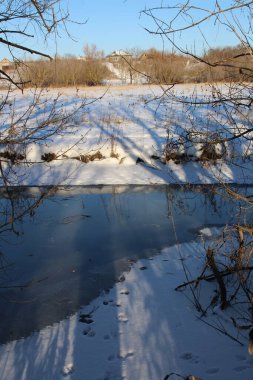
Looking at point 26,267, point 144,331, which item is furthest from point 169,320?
point 26,267

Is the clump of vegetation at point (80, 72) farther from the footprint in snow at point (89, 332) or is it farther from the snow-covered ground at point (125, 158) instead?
the footprint in snow at point (89, 332)

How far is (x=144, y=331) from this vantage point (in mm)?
3445

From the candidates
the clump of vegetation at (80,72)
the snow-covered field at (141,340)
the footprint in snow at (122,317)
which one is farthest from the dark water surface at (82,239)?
the clump of vegetation at (80,72)

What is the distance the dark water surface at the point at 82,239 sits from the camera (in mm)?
4035

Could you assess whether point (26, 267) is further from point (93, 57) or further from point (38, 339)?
point (93, 57)

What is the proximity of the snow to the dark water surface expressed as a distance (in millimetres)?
257

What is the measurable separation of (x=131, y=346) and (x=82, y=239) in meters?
2.55

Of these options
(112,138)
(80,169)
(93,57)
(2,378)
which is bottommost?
(2,378)

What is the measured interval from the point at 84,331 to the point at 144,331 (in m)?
0.51

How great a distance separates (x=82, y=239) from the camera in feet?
18.5

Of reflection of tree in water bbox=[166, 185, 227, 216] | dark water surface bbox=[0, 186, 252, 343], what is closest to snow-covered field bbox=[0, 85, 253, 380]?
dark water surface bbox=[0, 186, 252, 343]

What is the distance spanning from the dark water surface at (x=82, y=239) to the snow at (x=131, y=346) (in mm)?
257

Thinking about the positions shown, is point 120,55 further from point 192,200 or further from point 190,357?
point 192,200

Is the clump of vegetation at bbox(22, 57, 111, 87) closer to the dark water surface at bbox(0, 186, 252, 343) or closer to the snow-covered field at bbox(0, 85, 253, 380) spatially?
the dark water surface at bbox(0, 186, 252, 343)
